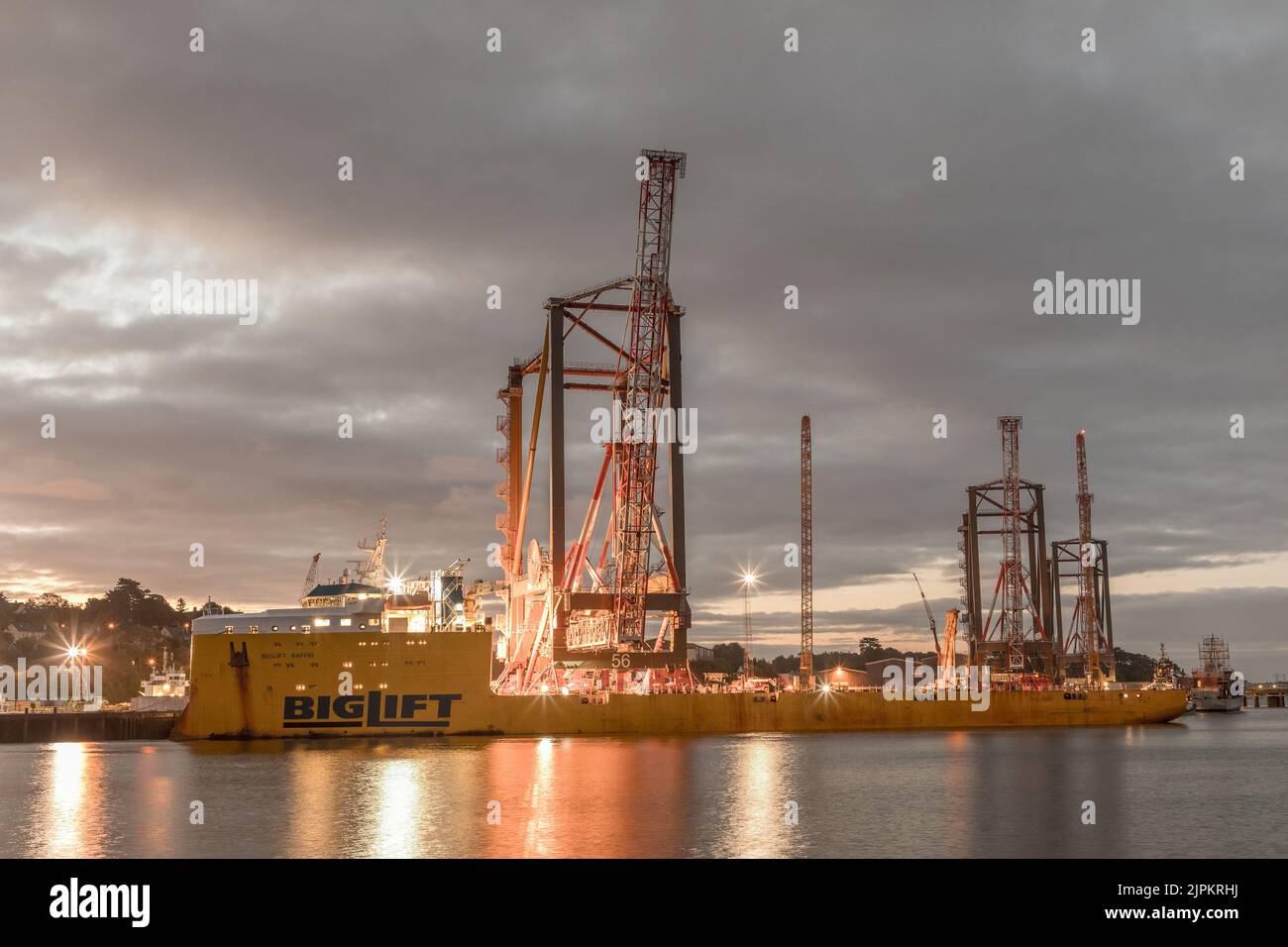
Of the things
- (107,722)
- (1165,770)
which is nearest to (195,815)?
(1165,770)

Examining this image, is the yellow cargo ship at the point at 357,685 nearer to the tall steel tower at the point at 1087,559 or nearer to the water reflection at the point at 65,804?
the water reflection at the point at 65,804

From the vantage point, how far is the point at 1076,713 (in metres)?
106

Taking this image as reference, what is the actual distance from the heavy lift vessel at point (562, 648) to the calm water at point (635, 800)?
3.17 m

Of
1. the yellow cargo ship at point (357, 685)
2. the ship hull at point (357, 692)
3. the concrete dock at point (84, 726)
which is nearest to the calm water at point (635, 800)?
the ship hull at point (357, 692)

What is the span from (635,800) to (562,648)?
3975 cm

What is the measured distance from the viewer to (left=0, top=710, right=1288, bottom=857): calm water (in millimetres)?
39844

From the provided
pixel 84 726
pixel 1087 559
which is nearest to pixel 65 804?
pixel 84 726

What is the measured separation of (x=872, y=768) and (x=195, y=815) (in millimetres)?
35942

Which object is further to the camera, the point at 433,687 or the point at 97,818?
the point at 433,687

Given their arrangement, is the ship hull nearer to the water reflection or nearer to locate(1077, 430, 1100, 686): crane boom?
the water reflection

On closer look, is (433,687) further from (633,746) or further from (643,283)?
(643,283)

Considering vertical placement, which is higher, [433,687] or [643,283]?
[643,283]

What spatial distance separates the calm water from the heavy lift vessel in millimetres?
3165
